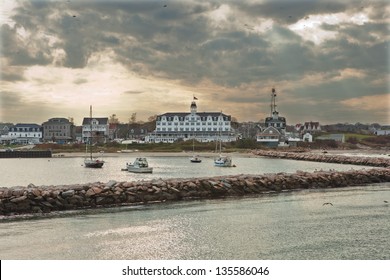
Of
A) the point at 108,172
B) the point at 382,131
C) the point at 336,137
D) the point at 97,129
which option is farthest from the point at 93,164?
the point at 382,131

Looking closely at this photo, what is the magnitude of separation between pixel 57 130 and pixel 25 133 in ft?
23.2

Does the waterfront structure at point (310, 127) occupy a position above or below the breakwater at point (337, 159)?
above

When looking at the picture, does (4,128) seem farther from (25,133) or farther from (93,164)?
(93,164)

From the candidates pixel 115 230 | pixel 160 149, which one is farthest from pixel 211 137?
pixel 115 230

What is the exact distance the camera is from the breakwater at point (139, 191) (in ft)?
61.2

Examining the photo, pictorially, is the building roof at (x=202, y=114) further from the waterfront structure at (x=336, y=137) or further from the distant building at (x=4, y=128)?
the distant building at (x=4, y=128)

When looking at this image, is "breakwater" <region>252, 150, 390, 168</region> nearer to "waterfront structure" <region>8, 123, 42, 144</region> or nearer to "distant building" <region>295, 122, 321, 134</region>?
"waterfront structure" <region>8, 123, 42, 144</region>

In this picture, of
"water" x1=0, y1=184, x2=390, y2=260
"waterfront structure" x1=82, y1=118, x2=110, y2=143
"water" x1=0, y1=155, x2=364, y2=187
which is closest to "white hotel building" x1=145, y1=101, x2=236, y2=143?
"waterfront structure" x1=82, y1=118, x2=110, y2=143

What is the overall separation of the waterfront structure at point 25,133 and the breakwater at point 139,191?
9693cm

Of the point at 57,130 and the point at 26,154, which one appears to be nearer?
the point at 26,154

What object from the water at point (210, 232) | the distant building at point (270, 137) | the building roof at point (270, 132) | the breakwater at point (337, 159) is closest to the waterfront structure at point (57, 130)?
the distant building at point (270, 137)

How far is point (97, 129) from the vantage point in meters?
118
